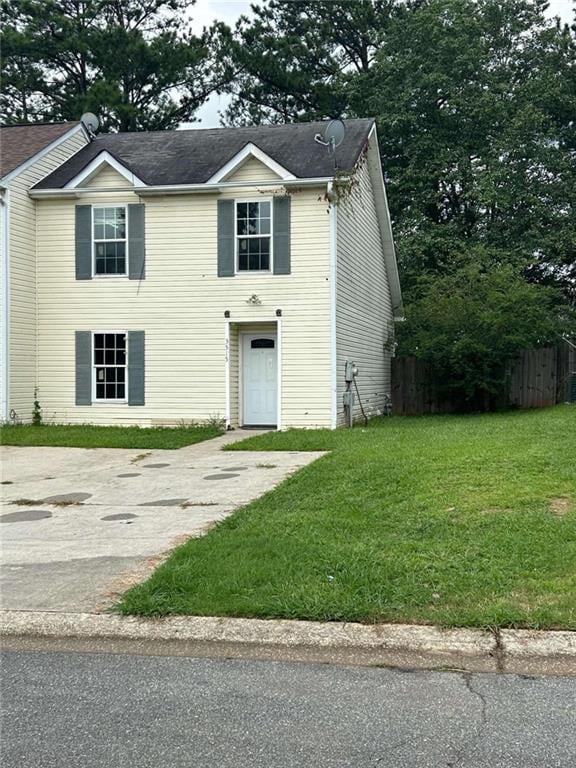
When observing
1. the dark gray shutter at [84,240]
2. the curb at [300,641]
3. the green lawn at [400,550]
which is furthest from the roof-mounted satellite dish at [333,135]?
the curb at [300,641]

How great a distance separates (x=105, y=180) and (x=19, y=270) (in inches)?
111

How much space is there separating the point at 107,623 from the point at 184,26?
3432cm

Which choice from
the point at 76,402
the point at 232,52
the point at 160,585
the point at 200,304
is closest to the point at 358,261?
the point at 200,304

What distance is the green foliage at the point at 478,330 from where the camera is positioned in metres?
17.8

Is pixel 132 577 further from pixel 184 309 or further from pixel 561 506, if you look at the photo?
pixel 184 309

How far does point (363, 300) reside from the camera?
18.0 m

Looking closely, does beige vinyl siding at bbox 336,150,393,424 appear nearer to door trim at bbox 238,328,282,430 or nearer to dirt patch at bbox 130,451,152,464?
door trim at bbox 238,328,282,430

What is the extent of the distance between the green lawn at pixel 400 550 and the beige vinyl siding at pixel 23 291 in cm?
944

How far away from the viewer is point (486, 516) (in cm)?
609

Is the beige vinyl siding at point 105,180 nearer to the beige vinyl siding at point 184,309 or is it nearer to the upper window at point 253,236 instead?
the beige vinyl siding at point 184,309

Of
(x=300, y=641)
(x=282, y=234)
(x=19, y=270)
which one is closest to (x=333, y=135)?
(x=282, y=234)

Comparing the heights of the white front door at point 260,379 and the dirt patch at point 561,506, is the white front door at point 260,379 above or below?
above

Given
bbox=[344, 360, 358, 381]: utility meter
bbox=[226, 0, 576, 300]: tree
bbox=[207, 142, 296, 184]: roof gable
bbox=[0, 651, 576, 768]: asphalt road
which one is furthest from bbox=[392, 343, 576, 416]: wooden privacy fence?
bbox=[0, 651, 576, 768]: asphalt road

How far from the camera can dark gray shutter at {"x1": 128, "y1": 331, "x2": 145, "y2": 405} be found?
1580 centimetres
